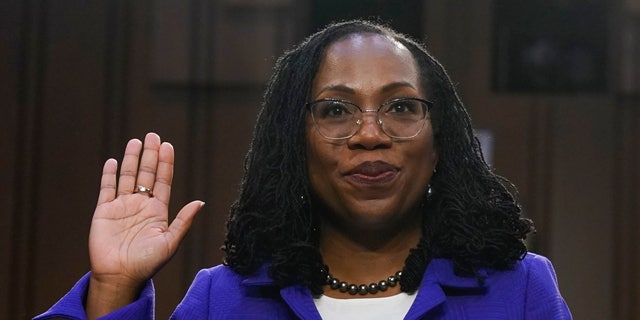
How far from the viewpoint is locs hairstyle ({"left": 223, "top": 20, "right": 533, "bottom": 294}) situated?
184cm

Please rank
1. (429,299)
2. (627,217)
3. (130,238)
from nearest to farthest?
(429,299) < (130,238) < (627,217)

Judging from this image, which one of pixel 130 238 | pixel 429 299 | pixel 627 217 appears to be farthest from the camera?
pixel 627 217

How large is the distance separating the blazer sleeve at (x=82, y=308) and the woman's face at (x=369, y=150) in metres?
0.36

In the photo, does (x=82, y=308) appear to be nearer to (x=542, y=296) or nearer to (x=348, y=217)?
(x=348, y=217)

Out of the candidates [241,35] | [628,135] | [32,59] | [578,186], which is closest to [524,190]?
[578,186]

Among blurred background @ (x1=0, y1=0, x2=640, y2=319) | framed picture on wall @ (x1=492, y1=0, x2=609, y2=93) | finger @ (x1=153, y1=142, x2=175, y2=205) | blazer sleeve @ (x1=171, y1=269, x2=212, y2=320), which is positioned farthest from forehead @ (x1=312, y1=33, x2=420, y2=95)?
framed picture on wall @ (x1=492, y1=0, x2=609, y2=93)

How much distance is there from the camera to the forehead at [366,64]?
1.82 m

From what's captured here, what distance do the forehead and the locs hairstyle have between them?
0.08ft

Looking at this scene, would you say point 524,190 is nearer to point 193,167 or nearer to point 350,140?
point 193,167

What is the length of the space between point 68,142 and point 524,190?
5.05ft

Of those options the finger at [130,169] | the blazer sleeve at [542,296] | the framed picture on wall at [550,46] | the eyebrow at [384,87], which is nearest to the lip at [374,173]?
the eyebrow at [384,87]

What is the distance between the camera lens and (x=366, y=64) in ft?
5.99

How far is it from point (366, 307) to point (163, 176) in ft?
1.47

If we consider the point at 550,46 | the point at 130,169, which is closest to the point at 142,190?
the point at 130,169
